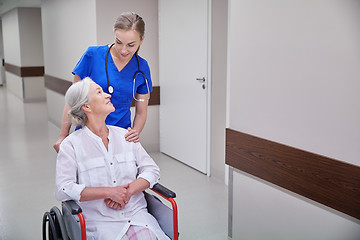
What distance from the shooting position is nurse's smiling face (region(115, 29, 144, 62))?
91.7 inches

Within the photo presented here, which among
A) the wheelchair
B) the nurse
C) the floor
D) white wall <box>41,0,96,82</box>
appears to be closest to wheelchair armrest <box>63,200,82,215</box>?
the wheelchair

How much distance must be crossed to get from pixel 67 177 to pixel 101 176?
0.59ft

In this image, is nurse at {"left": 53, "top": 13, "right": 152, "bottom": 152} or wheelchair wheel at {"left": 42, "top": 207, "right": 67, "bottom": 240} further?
nurse at {"left": 53, "top": 13, "right": 152, "bottom": 152}

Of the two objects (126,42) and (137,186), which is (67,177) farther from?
(126,42)

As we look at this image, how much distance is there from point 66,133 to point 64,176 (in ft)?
1.48

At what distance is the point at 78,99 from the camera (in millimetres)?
2109

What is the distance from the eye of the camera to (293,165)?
2.28 metres

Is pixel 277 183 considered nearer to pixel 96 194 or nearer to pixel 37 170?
pixel 96 194

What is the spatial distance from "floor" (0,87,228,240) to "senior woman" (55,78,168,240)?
1.11 m

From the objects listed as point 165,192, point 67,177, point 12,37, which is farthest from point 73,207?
point 12,37

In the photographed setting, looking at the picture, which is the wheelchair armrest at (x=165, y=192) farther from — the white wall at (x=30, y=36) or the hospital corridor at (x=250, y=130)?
the white wall at (x=30, y=36)

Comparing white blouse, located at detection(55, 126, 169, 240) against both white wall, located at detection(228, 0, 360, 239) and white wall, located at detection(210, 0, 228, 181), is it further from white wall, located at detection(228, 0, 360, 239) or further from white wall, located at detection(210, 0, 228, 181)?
white wall, located at detection(210, 0, 228, 181)

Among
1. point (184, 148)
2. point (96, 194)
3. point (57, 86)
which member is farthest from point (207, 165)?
point (57, 86)

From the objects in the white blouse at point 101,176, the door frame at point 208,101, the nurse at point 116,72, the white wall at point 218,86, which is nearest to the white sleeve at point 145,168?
the white blouse at point 101,176
